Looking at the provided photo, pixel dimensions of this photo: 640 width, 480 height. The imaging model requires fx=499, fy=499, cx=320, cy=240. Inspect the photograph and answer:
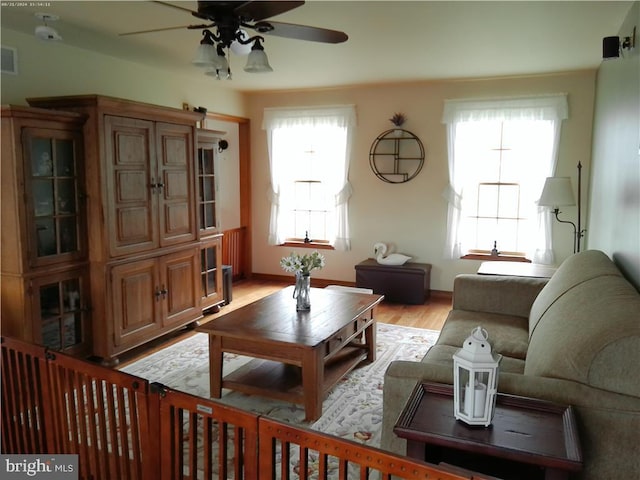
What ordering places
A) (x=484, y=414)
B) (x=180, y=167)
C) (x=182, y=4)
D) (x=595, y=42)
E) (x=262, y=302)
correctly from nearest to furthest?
1. (x=484, y=414)
2. (x=182, y=4)
3. (x=262, y=302)
4. (x=595, y=42)
5. (x=180, y=167)

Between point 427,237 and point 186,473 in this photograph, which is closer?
point 186,473

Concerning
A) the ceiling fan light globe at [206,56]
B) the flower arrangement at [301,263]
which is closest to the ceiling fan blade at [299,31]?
the ceiling fan light globe at [206,56]

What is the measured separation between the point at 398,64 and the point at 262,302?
2.60m

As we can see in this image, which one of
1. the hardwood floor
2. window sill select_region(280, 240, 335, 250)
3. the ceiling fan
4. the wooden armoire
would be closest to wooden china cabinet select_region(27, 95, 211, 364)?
the wooden armoire

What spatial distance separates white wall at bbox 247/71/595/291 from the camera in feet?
16.7

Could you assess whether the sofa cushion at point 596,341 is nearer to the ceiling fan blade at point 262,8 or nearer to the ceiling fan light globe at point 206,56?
the ceiling fan blade at point 262,8

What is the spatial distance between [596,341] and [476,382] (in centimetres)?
47

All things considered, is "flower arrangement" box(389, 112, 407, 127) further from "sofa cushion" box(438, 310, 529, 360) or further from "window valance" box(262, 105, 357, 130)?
"sofa cushion" box(438, 310, 529, 360)

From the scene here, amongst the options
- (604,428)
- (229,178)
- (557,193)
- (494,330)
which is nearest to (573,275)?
(494,330)

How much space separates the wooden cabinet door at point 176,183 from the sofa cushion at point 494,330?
2.35 metres

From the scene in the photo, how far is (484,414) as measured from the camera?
160 centimetres

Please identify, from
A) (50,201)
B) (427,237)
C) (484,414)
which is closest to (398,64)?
(427,237)

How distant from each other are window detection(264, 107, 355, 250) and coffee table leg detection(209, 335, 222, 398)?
327cm

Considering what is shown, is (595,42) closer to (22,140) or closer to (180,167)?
(180,167)
